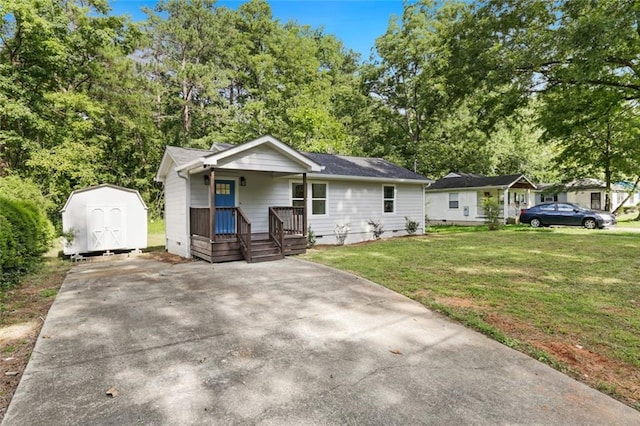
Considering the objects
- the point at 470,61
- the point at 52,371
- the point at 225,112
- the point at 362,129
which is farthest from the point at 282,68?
the point at 52,371

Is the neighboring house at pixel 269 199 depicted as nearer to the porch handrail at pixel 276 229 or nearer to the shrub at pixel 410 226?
the porch handrail at pixel 276 229

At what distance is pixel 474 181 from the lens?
2205 cm

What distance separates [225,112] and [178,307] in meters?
22.3

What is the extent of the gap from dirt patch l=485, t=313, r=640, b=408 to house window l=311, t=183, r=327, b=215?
28.3 ft

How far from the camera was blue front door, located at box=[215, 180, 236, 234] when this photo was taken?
9867 millimetres

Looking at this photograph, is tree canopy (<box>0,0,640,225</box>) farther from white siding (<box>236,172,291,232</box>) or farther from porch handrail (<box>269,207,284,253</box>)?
porch handrail (<box>269,207,284,253</box>)

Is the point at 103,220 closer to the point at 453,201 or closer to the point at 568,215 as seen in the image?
the point at 453,201

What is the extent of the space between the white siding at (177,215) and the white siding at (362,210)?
14.0 feet

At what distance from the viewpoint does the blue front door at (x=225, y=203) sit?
9.87 meters

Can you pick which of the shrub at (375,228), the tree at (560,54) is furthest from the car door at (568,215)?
the shrub at (375,228)

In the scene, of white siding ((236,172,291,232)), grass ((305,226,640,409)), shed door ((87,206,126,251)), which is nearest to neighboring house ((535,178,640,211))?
grass ((305,226,640,409))

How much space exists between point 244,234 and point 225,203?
1845mm

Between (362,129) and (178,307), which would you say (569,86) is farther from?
(362,129)

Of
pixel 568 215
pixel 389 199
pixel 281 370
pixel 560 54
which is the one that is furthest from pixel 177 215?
pixel 568 215
